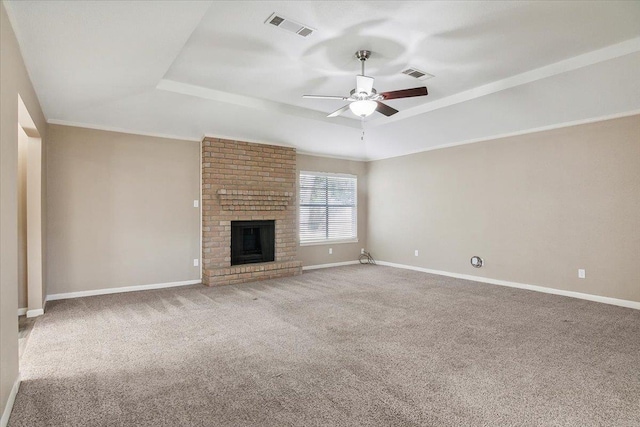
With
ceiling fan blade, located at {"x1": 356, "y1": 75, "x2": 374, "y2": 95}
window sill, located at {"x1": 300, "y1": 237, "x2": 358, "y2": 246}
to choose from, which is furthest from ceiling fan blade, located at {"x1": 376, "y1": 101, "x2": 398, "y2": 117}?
window sill, located at {"x1": 300, "y1": 237, "x2": 358, "y2": 246}

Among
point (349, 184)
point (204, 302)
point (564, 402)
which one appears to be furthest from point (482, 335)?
point (349, 184)

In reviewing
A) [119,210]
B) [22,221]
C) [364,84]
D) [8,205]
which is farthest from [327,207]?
[8,205]

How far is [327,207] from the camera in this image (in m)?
7.53

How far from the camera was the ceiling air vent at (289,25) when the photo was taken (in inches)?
114

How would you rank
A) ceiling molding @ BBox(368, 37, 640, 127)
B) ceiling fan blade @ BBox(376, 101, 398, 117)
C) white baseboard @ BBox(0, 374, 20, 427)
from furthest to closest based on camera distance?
ceiling fan blade @ BBox(376, 101, 398, 117)
ceiling molding @ BBox(368, 37, 640, 127)
white baseboard @ BBox(0, 374, 20, 427)

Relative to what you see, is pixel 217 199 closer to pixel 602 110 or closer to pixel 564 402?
pixel 564 402

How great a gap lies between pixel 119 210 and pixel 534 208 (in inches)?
254

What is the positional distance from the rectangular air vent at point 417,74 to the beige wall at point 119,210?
12.2ft

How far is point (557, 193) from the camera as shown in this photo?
4.92m

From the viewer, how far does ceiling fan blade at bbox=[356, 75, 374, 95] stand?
11.3ft

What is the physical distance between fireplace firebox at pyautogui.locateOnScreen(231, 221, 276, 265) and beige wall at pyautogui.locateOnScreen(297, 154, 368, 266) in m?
0.84

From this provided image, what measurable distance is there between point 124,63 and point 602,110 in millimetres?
5688

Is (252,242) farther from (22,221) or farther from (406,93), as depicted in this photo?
(406,93)

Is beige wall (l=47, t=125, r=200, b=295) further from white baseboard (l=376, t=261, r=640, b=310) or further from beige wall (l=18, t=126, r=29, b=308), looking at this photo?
white baseboard (l=376, t=261, r=640, b=310)
